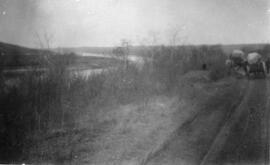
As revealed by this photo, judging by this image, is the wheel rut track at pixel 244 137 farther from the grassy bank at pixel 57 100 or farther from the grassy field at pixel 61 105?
the grassy bank at pixel 57 100

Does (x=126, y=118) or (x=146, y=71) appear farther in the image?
(x=146, y=71)

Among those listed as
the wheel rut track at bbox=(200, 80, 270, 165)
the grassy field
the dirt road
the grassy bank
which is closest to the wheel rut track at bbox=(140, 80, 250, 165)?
the dirt road

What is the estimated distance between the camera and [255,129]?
7277 millimetres

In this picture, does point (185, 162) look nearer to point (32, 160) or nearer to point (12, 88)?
point (32, 160)

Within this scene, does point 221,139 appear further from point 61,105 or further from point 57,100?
point 57,100

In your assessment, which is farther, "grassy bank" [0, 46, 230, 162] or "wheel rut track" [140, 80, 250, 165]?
"grassy bank" [0, 46, 230, 162]

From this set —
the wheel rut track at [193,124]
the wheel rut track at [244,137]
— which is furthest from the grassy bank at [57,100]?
the wheel rut track at [244,137]

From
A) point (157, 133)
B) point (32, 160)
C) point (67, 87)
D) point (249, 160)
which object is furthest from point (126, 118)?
point (249, 160)

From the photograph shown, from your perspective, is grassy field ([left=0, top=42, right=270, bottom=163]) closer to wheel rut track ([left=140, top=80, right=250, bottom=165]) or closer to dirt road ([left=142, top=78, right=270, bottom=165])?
wheel rut track ([left=140, top=80, right=250, bottom=165])

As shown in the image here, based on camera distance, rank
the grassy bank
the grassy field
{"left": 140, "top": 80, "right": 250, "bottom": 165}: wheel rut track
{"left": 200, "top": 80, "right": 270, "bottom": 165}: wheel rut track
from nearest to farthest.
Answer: {"left": 200, "top": 80, "right": 270, "bottom": 165}: wheel rut track → {"left": 140, "top": 80, "right": 250, "bottom": 165}: wheel rut track → the grassy field → the grassy bank

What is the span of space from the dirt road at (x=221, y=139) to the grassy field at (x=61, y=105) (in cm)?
218

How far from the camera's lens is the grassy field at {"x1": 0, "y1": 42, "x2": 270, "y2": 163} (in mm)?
6707

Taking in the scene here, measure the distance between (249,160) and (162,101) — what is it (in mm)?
7182

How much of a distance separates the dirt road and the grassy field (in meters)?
2.18
